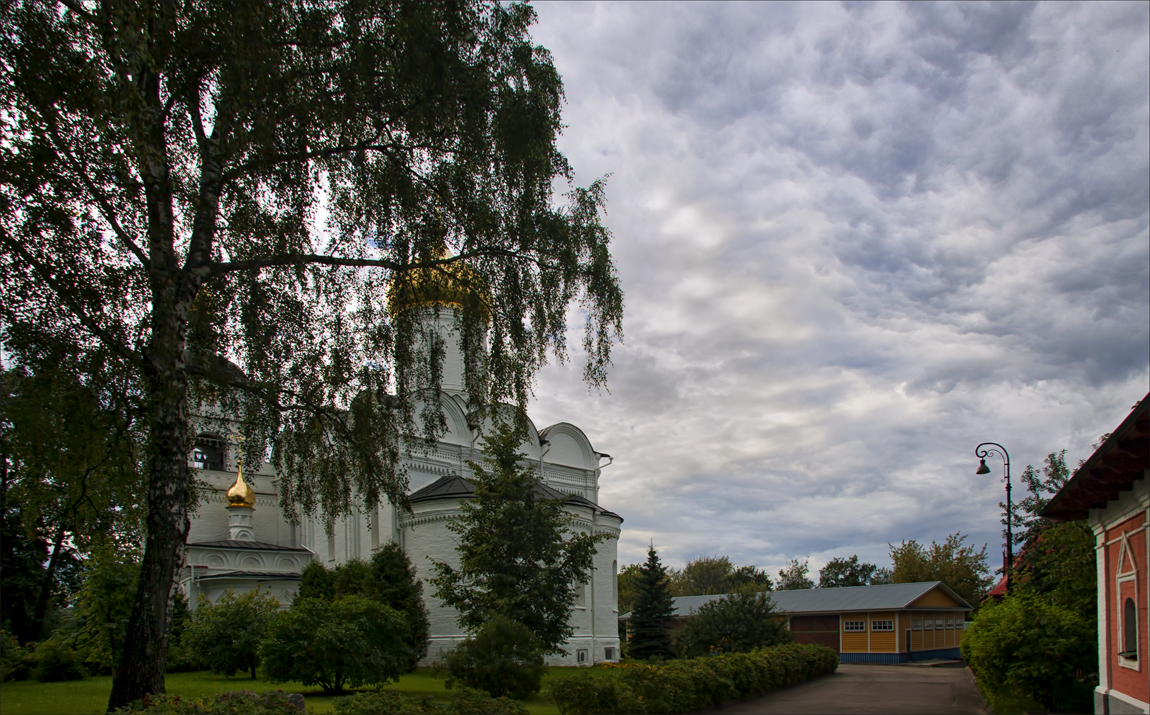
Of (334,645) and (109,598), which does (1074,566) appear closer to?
(334,645)

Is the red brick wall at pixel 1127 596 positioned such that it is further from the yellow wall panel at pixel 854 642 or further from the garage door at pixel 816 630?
the garage door at pixel 816 630

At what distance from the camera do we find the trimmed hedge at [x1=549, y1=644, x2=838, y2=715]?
47.7 ft

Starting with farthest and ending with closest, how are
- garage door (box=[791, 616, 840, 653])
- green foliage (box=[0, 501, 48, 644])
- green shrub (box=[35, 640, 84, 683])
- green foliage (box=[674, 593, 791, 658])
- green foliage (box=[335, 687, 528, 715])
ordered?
Result: garage door (box=[791, 616, 840, 653]) → green foliage (box=[674, 593, 791, 658]) → green foliage (box=[0, 501, 48, 644]) → green shrub (box=[35, 640, 84, 683]) → green foliage (box=[335, 687, 528, 715])

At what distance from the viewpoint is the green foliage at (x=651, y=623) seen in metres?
31.3

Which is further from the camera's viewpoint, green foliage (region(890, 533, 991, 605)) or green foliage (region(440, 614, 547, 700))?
green foliage (region(890, 533, 991, 605))

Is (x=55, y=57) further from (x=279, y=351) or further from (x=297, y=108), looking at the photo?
(x=279, y=351)

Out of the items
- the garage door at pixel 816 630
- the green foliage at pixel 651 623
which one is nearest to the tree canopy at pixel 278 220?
the green foliage at pixel 651 623

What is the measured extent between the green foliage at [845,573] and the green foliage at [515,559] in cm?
6827

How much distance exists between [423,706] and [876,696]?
15.6 meters

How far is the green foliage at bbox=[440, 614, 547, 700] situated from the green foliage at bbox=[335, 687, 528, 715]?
3.80m

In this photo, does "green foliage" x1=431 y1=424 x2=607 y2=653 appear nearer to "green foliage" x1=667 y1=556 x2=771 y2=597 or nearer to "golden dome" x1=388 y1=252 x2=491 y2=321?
"golden dome" x1=388 y1=252 x2=491 y2=321

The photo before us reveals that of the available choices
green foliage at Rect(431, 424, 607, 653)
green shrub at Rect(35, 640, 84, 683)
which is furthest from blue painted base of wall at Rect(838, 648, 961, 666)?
green shrub at Rect(35, 640, 84, 683)

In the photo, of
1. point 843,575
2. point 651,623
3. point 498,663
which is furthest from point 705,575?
point 498,663

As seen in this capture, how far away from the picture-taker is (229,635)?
67.9 ft
